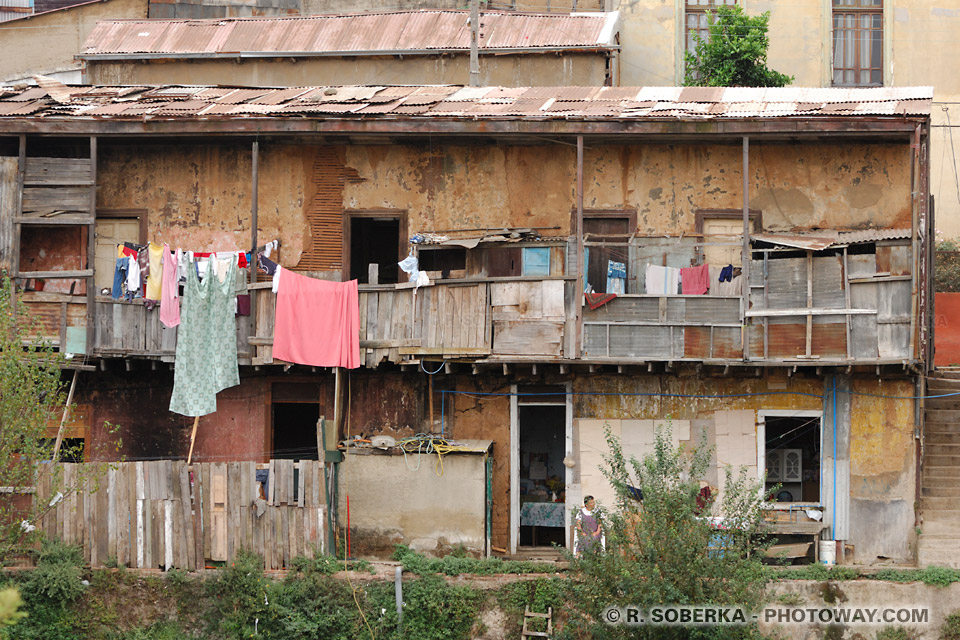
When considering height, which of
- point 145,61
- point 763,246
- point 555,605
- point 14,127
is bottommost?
point 555,605

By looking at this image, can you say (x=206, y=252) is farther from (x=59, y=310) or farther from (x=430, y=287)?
(x=430, y=287)

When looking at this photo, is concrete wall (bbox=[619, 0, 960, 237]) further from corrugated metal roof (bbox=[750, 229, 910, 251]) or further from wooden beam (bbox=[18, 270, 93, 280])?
wooden beam (bbox=[18, 270, 93, 280])

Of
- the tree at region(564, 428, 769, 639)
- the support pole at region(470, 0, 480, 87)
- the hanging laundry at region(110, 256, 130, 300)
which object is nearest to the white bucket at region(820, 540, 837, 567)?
the tree at region(564, 428, 769, 639)

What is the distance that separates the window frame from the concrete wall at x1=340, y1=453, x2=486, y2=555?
1437 centimetres

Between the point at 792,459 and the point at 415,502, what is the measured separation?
6174mm

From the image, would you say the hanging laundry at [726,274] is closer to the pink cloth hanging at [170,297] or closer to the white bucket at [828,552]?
the white bucket at [828,552]

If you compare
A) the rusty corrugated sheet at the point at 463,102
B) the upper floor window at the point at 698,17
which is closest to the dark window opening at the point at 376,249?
the rusty corrugated sheet at the point at 463,102

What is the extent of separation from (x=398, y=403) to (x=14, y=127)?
742cm

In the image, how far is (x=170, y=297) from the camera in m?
18.0

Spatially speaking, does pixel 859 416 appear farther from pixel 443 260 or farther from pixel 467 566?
pixel 443 260

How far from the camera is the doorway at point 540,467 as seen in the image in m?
18.4

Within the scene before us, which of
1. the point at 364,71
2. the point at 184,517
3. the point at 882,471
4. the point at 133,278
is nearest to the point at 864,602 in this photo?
the point at 882,471

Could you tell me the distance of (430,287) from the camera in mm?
17984

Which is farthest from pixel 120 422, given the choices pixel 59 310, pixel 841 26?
pixel 841 26
